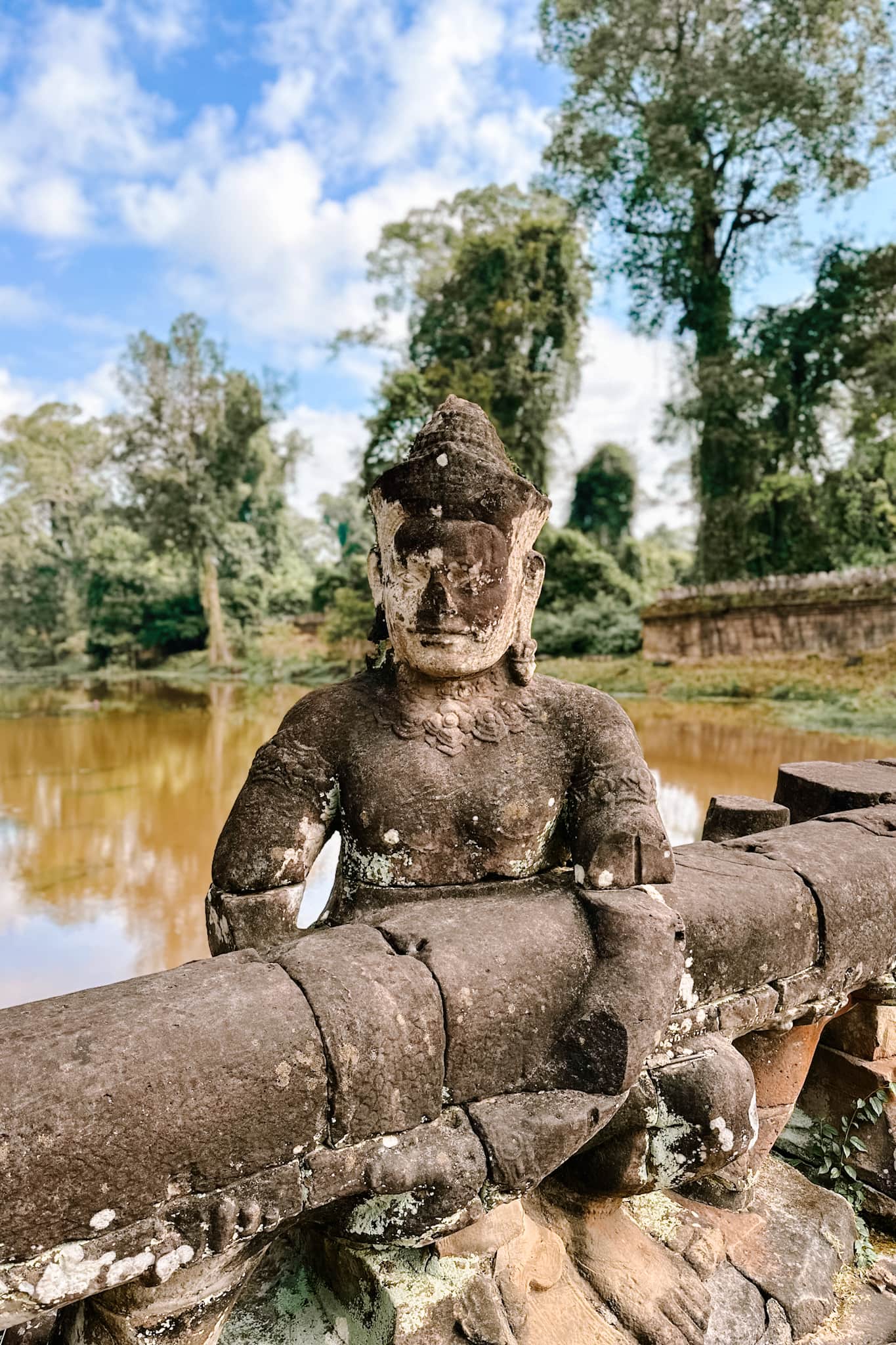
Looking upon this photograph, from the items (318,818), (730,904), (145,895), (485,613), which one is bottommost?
(145,895)

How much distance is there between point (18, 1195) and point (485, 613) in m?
1.30

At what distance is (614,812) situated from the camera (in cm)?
174

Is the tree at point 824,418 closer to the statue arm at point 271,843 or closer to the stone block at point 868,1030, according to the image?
the stone block at point 868,1030

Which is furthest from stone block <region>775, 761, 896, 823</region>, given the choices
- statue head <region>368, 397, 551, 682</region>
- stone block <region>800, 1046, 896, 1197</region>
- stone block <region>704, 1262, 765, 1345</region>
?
statue head <region>368, 397, 551, 682</region>

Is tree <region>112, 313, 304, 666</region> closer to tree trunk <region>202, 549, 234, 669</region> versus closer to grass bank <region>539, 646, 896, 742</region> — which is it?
tree trunk <region>202, 549, 234, 669</region>

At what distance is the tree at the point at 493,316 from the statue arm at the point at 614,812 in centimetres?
1732

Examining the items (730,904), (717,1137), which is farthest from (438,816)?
(717,1137)

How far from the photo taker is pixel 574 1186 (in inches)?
72.3

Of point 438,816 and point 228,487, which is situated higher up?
point 228,487

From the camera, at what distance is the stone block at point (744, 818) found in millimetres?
2809

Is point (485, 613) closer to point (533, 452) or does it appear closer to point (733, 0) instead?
point (533, 452)

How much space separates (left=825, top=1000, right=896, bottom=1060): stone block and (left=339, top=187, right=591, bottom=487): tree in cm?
1711

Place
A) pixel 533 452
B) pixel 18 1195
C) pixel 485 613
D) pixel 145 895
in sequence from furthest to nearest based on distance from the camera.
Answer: pixel 533 452, pixel 145 895, pixel 485 613, pixel 18 1195

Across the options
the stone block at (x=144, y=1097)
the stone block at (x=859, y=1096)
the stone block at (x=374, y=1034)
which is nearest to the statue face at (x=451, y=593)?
the stone block at (x=374, y=1034)
